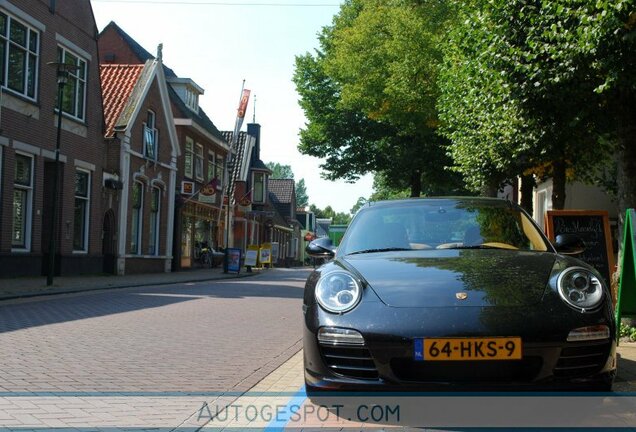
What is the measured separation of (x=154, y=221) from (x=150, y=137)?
3524mm

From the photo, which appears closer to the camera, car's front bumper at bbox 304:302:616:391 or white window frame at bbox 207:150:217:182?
car's front bumper at bbox 304:302:616:391

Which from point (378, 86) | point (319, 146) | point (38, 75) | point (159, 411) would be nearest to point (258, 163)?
point (319, 146)

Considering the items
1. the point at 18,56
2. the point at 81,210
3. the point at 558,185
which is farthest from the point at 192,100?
the point at 558,185

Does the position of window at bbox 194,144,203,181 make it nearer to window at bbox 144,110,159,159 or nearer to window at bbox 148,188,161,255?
window at bbox 148,188,161,255

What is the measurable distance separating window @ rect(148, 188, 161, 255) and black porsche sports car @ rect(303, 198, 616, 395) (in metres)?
24.3

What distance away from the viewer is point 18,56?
18172 mm

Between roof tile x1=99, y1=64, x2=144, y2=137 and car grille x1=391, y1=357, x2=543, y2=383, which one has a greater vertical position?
roof tile x1=99, y1=64, x2=144, y2=137

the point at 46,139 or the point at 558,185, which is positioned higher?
the point at 46,139

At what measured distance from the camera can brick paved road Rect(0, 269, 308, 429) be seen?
4.46 m

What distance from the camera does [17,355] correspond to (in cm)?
641

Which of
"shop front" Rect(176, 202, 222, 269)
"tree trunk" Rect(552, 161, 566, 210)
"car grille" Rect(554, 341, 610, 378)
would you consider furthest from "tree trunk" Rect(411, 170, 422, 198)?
"car grille" Rect(554, 341, 610, 378)

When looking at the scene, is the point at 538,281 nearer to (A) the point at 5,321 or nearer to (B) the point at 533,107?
(B) the point at 533,107

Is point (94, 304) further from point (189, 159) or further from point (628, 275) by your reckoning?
point (189, 159)

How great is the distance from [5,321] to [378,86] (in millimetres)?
17894
